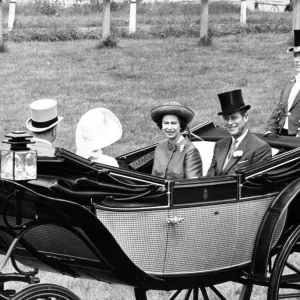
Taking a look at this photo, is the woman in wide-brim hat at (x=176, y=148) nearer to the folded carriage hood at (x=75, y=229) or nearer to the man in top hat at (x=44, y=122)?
the man in top hat at (x=44, y=122)

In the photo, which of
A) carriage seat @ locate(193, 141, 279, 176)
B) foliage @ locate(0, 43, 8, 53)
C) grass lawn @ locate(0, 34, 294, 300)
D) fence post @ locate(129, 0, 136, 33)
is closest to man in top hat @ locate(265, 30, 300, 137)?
carriage seat @ locate(193, 141, 279, 176)

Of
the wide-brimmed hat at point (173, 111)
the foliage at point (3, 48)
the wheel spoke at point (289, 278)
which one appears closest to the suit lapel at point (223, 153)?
the wide-brimmed hat at point (173, 111)

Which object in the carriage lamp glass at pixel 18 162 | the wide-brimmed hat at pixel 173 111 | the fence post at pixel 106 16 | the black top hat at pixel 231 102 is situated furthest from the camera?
the fence post at pixel 106 16

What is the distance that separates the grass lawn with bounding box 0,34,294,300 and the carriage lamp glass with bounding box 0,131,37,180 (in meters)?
5.98

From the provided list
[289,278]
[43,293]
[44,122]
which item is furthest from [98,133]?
[43,293]

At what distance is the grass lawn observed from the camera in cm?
1126

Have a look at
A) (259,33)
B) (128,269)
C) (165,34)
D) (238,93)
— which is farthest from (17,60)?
(128,269)

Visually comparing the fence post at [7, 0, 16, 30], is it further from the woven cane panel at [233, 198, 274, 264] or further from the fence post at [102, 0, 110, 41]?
the woven cane panel at [233, 198, 274, 264]

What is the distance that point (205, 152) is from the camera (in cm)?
589

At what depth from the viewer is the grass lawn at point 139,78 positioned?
11.3 metres

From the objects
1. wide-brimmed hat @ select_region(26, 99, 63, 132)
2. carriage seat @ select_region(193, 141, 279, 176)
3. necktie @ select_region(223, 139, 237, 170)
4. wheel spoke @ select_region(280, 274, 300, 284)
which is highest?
wide-brimmed hat @ select_region(26, 99, 63, 132)

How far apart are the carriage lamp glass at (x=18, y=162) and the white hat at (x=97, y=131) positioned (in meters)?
1.61

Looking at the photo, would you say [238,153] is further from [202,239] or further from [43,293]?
[43,293]

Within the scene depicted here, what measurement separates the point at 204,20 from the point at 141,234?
34.4 feet
